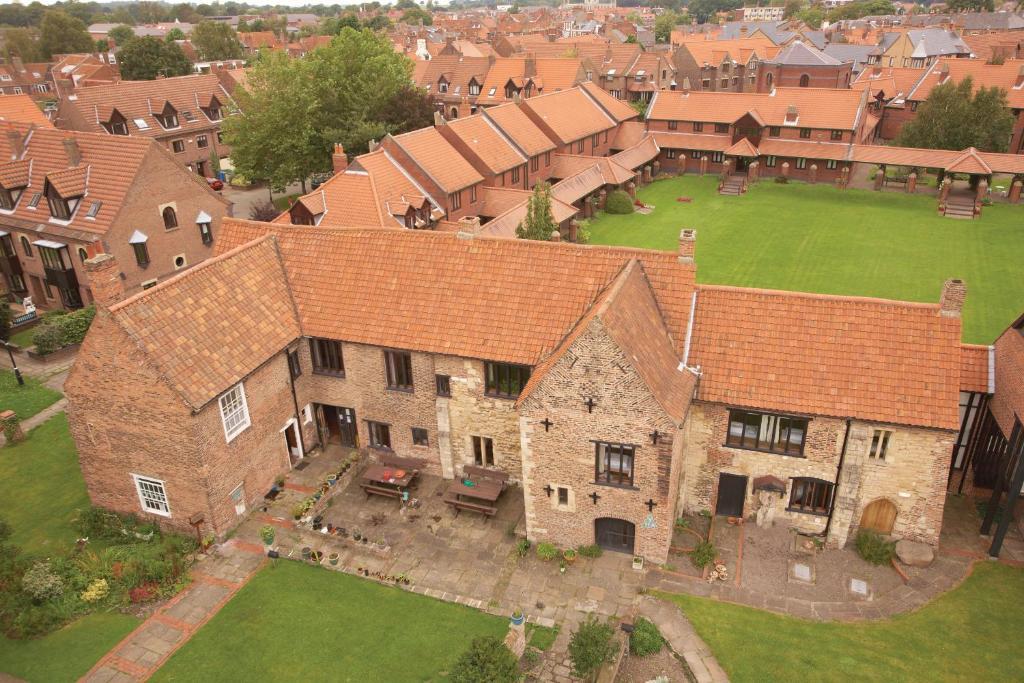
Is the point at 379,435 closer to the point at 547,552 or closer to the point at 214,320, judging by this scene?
the point at 214,320

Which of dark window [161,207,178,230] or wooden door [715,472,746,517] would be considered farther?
dark window [161,207,178,230]

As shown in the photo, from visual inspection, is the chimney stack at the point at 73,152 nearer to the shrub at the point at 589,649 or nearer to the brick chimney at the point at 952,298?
the shrub at the point at 589,649

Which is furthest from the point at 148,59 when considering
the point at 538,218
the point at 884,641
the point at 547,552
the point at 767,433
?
the point at 884,641

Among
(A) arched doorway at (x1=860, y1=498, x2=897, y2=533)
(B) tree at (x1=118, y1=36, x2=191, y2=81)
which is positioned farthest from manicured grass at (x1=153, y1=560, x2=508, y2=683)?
(B) tree at (x1=118, y1=36, x2=191, y2=81)

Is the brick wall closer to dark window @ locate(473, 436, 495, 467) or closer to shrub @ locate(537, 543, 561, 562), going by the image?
shrub @ locate(537, 543, 561, 562)

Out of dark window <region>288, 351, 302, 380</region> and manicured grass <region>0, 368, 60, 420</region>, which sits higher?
dark window <region>288, 351, 302, 380</region>

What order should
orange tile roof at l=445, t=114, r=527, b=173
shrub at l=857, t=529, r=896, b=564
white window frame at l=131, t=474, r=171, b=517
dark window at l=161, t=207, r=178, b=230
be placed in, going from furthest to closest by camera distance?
1. orange tile roof at l=445, t=114, r=527, b=173
2. dark window at l=161, t=207, r=178, b=230
3. white window frame at l=131, t=474, r=171, b=517
4. shrub at l=857, t=529, r=896, b=564

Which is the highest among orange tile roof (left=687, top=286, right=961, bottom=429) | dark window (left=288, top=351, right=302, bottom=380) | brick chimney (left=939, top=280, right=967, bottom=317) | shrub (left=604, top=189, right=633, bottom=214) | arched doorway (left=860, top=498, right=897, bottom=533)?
brick chimney (left=939, top=280, right=967, bottom=317)
